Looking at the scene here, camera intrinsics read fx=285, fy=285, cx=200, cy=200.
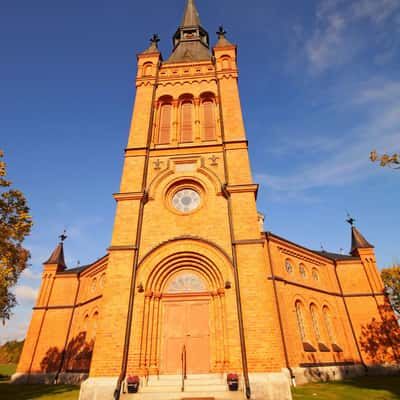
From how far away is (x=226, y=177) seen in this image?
15711 mm

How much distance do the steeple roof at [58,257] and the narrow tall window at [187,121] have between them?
2032 cm

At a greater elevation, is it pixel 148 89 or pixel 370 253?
pixel 148 89

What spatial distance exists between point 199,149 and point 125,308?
9719mm

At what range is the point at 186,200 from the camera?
51.6 ft

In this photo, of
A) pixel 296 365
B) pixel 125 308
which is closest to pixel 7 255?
pixel 125 308

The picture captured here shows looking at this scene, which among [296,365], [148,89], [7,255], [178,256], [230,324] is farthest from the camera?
[148,89]

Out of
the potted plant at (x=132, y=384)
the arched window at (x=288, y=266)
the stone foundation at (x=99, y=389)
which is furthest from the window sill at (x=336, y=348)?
the stone foundation at (x=99, y=389)

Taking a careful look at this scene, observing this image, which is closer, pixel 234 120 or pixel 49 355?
pixel 234 120

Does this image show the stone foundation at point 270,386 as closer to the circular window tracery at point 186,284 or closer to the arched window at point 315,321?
the circular window tracery at point 186,284

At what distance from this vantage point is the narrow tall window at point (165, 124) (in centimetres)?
1862

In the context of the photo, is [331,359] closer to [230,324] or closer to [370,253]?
[370,253]

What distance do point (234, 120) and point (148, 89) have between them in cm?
701

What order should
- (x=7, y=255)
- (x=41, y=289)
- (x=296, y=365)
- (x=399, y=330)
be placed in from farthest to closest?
(x=41, y=289) → (x=399, y=330) → (x=296, y=365) → (x=7, y=255)

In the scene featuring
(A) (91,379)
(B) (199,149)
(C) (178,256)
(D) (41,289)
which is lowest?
(A) (91,379)
